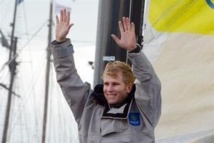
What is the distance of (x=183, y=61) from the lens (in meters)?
3.29

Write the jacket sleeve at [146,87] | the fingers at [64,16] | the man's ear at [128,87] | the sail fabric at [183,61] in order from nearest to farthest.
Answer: the jacket sleeve at [146,87], the man's ear at [128,87], the fingers at [64,16], the sail fabric at [183,61]

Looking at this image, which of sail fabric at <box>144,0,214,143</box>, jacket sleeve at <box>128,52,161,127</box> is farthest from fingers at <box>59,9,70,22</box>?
sail fabric at <box>144,0,214,143</box>

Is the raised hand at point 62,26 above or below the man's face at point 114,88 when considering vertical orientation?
above

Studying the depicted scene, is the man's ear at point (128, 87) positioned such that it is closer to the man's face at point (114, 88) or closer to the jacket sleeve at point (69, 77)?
the man's face at point (114, 88)

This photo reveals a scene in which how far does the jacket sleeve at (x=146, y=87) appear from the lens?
2.35 meters

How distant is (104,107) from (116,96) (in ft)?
0.36

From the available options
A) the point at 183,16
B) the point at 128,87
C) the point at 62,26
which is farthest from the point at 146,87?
the point at 183,16

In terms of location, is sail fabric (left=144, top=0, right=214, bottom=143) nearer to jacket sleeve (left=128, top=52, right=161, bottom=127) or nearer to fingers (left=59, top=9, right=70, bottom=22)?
jacket sleeve (left=128, top=52, right=161, bottom=127)

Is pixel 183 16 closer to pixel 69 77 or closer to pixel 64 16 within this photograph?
pixel 64 16

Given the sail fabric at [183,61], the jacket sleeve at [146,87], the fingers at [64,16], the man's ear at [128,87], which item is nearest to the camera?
the jacket sleeve at [146,87]

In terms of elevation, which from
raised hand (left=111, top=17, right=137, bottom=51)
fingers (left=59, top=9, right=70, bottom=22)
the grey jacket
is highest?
fingers (left=59, top=9, right=70, bottom=22)

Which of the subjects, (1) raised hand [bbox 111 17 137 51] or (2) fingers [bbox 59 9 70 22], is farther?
(2) fingers [bbox 59 9 70 22]

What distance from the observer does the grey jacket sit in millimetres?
2361

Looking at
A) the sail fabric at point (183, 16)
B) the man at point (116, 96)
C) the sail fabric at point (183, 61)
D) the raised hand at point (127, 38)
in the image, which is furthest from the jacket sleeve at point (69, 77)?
the sail fabric at point (183, 16)
